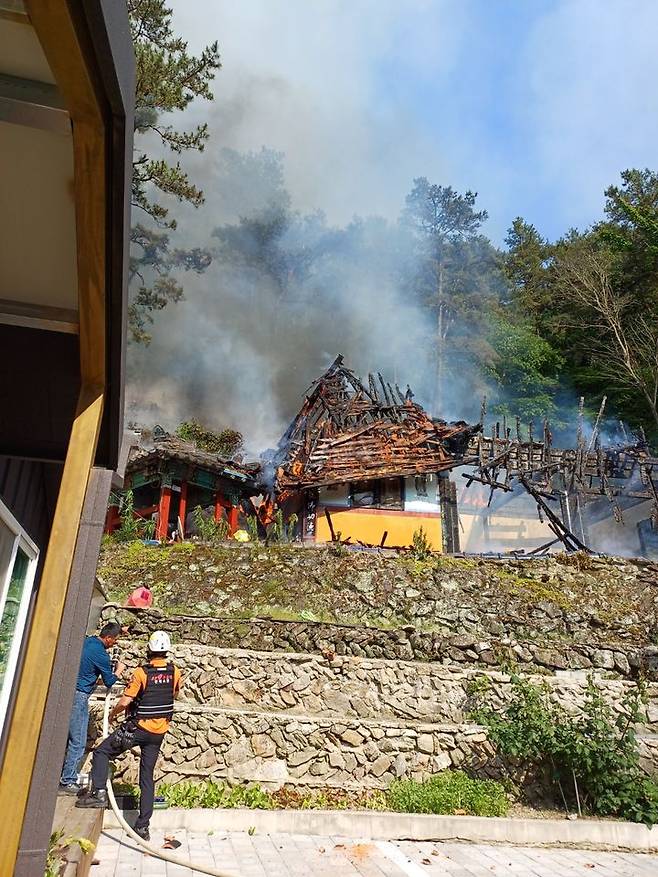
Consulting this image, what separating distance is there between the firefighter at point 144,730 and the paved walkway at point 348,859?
473 mm

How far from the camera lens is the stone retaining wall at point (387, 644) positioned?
10.7m

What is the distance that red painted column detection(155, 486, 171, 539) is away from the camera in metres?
21.5

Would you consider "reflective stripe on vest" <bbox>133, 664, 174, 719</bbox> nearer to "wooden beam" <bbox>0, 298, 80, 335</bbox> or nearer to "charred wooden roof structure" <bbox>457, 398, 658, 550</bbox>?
"wooden beam" <bbox>0, 298, 80, 335</bbox>

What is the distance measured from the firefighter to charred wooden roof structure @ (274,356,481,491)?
1452cm

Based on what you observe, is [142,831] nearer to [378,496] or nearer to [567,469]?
[378,496]

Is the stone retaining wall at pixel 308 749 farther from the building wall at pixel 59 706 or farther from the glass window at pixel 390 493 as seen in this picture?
the glass window at pixel 390 493

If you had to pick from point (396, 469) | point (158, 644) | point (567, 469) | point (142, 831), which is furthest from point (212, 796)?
point (567, 469)

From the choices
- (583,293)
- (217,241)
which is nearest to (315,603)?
(583,293)

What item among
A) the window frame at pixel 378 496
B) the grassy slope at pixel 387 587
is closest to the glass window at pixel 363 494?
the window frame at pixel 378 496

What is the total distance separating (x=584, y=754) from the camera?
A: 8266 millimetres

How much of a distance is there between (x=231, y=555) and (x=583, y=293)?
27.6 m

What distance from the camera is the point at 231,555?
1491 cm

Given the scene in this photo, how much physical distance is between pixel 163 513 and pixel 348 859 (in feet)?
55.7

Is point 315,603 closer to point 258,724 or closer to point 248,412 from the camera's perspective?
point 258,724
